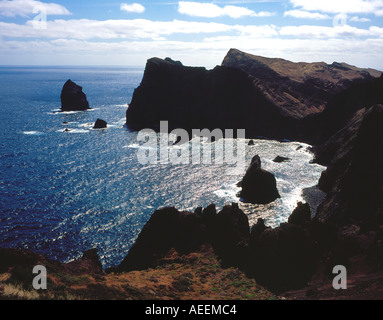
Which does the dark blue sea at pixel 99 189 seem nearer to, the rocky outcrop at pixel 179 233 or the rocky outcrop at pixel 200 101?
the rocky outcrop at pixel 179 233

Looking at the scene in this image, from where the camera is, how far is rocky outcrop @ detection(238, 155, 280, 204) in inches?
2672

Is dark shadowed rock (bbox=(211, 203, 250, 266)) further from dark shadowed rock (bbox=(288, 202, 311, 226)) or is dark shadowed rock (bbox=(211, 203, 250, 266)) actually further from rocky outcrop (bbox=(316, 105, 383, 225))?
rocky outcrop (bbox=(316, 105, 383, 225))

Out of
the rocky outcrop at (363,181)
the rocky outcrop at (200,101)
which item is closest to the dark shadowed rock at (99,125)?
the rocky outcrop at (200,101)

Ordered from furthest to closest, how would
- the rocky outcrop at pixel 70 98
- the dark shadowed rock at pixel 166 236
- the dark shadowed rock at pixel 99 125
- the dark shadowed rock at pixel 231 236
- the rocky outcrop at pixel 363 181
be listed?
the rocky outcrop at pixel 70 98 → the dark shadowed rock at pixel 99 125 → the rocky outcrop at pixel 363 181 → the dark shadowed rock at pixel 166 236 → the dark shadowed rock at pixel 231 236

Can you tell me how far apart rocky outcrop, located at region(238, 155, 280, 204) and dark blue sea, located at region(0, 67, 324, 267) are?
7.43 ft

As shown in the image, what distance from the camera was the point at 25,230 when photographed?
179 feet

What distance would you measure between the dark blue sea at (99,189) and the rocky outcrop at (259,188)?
2266 mm

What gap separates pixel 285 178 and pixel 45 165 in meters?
69.6

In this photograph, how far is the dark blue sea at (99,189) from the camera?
53.4 m

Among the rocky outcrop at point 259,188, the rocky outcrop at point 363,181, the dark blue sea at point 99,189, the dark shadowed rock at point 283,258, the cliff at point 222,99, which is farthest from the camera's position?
the cliff at point 222,99
